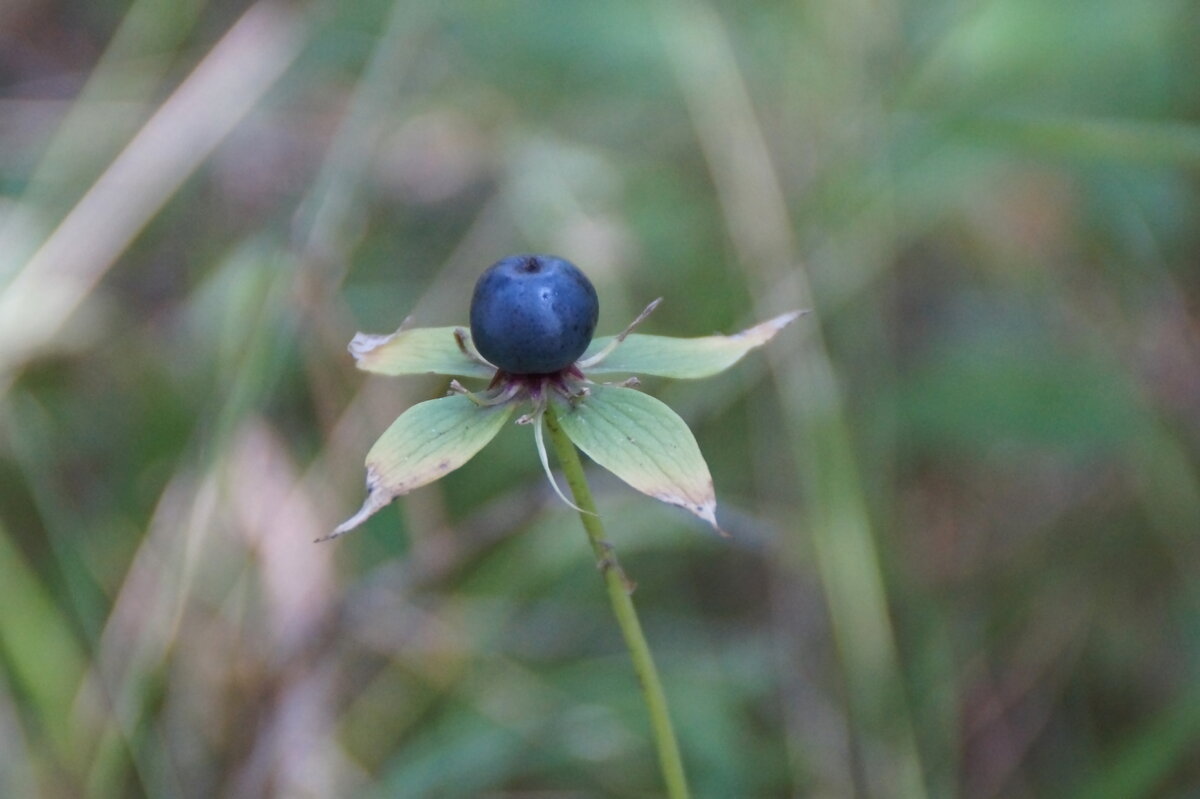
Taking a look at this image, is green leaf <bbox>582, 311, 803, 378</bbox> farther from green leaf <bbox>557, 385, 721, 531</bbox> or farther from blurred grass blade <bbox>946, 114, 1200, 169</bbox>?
blurred grass blade <bbox>946, 114, 1200, 169</bbox>

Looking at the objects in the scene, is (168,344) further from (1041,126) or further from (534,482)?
(1041,126)

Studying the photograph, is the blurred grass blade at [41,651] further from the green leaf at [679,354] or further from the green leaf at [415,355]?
the green leaf at [679,354]

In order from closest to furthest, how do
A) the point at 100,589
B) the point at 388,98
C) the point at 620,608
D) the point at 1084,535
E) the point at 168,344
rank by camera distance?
the point at 620,608, the point at 100,589, the point at 1084,535, the point at 168,344, the point at 388,98

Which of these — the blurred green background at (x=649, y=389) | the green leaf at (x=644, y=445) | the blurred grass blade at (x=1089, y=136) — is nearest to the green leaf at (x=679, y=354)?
the green leaf at (x=644, y=445)

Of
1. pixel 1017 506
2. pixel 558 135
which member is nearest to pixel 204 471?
pixel 558 135

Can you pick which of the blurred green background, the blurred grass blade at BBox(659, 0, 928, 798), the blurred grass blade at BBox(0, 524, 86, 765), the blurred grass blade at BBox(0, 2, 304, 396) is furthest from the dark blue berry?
the blurred grass blade at BBox(0, 2, 304, 396)
